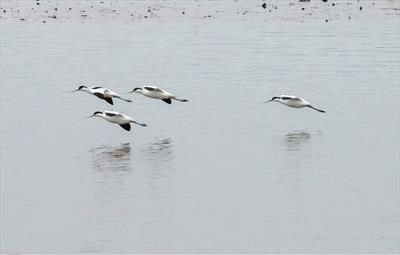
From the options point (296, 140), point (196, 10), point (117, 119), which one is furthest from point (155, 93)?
point (196, 10)

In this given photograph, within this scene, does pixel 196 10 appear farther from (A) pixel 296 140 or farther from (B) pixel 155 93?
(A) pixel 296 140

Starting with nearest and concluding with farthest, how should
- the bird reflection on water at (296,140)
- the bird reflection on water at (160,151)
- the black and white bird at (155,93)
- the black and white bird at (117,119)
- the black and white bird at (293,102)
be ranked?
the bird reflection on water at (160,151)
the bird reflection on water at (296,140)
the black and white bird at (117,119)
the black and white bird at (293,102)
the black and white bird at (155,93)

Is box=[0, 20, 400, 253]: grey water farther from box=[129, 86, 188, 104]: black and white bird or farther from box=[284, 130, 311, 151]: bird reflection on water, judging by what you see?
box=[129, 86, 188, 104]: black and white bird

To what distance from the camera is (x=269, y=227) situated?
14.8 metres

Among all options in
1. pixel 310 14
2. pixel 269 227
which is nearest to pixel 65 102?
pixel 269 227

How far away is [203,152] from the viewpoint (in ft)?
65.4

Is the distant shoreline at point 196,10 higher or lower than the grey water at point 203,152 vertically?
lower

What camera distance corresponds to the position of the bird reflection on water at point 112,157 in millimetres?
18884

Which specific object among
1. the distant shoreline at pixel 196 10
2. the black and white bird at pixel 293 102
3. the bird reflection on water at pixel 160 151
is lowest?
the distant shoreline at pixel 196 10

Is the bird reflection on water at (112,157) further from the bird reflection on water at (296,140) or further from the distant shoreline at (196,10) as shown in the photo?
the distant shoreline at (196,10)

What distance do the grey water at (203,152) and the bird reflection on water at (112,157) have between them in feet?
0.11

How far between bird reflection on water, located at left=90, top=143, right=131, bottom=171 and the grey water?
0.11 feet

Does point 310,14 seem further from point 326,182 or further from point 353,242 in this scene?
point 353,242

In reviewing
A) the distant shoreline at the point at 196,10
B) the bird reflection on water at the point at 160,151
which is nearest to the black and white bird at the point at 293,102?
the bird reflection on water at the point at 160,151
